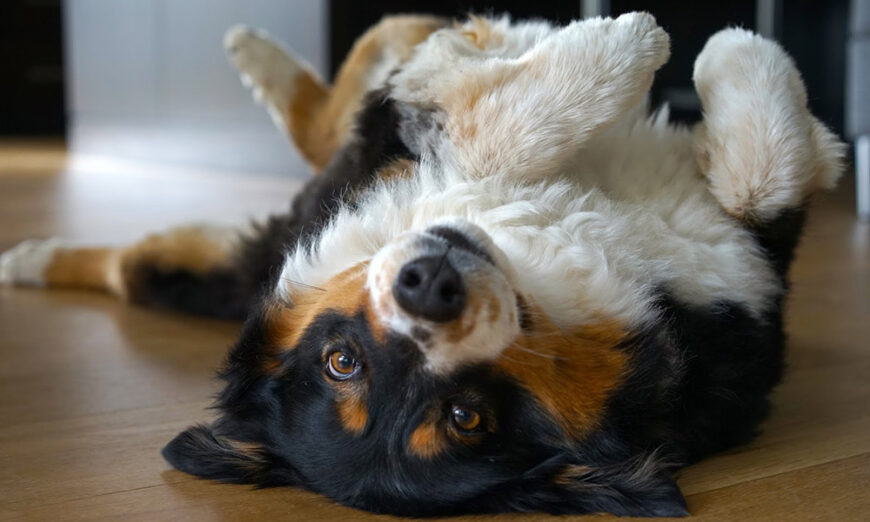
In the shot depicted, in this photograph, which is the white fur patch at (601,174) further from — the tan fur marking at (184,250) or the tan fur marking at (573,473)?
the tan fur marking at (184,250)

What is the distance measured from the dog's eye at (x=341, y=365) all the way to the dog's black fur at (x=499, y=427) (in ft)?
0.07

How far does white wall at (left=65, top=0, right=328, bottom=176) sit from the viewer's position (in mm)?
6641

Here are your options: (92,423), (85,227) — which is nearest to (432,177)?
(92,423)

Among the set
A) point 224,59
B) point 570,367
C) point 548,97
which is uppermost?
point 548,97

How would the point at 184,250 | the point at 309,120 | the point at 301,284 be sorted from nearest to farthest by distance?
1. the point at 301,284
2. the point at 184,250
3. the point at 309,120

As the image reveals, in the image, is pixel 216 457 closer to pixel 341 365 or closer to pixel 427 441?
pixel 341 365

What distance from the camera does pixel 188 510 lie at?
1708 millimetres

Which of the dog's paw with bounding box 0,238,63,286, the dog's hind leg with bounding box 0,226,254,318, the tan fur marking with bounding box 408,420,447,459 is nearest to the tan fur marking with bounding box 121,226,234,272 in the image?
the dog's hind leg with bounding box 0,226,254,318

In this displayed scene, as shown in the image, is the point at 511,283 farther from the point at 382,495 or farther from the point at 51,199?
the point at 51,199

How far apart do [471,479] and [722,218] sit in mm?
813

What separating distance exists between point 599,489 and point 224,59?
5.95 meters

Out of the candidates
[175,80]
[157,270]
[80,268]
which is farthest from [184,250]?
[175,80]

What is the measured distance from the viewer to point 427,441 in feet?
5.26

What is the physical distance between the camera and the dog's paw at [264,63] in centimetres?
358
